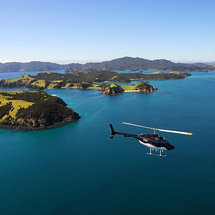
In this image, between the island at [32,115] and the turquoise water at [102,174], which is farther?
the island at [32,115]

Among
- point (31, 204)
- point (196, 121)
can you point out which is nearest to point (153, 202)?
point (31, 204)

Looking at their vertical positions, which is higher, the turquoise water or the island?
the island

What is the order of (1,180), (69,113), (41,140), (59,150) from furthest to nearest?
1. (69,113)
2. (41,140)
3. (59,150)
4. (1,180)

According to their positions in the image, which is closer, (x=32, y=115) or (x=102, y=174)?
(x=102, y=174)

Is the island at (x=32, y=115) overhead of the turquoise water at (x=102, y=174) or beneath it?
overhead

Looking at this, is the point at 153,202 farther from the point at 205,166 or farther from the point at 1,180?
the point at 1,180

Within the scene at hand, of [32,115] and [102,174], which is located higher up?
[32,115]

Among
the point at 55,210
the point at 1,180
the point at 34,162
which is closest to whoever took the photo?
the point at 55,210

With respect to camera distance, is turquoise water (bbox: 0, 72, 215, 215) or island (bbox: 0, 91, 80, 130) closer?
turquoise water (bbox: 0, 72, 215, 215)
